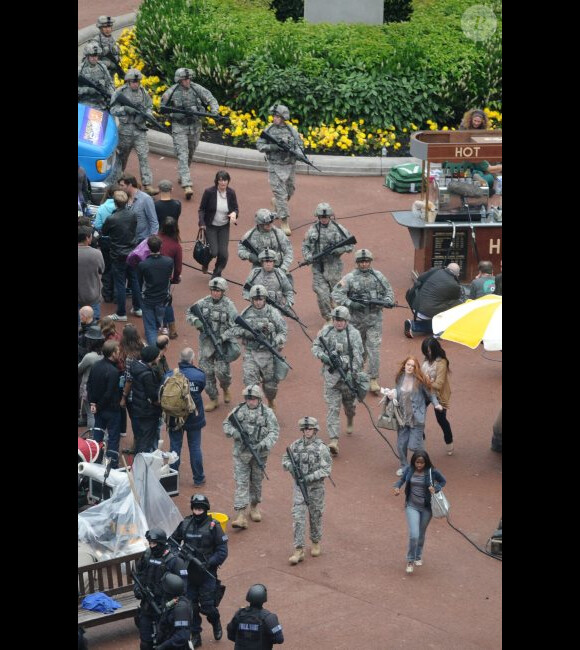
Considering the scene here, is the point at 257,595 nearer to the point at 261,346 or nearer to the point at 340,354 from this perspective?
the point at 340,354

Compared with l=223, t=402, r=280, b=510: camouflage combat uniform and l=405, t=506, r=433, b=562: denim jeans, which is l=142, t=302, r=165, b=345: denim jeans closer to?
l=223, t=402, r=280, b=510: camouflage combat uniform

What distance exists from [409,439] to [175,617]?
468 centimetres

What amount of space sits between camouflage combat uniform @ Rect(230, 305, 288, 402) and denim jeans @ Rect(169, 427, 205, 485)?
1497 mm

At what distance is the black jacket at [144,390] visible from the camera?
15.3 meters

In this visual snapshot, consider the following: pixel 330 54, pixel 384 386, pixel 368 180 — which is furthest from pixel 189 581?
pixel 330 54

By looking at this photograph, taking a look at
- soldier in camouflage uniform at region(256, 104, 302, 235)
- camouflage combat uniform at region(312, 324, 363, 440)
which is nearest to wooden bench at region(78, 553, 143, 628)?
camouflage combat uniform at region(312, 324, 363, 440)

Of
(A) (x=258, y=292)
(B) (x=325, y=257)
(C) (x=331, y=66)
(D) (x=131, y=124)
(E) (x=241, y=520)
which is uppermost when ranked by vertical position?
(C) (x=331, y=66)

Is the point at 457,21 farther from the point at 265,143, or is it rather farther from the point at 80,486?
the point at 80,486

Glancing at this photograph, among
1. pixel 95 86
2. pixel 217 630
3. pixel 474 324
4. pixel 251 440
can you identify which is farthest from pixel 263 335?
pixel 95 86

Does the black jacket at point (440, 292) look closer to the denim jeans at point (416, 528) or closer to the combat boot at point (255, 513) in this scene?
the combat boot at point (255, 513)

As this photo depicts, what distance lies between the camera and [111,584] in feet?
43.7

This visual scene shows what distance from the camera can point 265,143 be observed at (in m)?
21.5

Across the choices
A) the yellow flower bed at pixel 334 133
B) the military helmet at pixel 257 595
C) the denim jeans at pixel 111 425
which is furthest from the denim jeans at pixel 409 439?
the yellow flower bed at pixel 334 133
